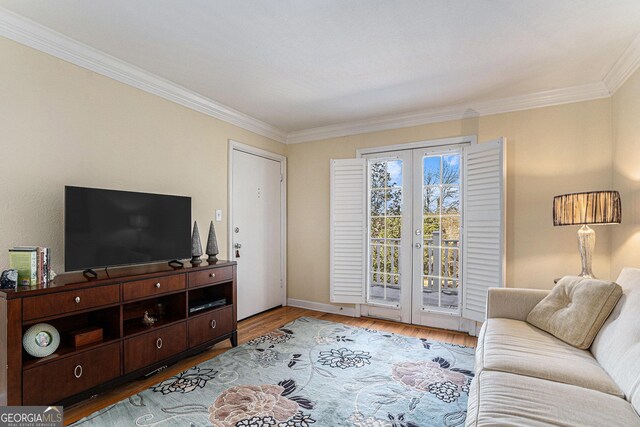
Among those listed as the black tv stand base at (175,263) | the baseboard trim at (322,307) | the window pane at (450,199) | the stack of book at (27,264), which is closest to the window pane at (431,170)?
the window pane at (450,199)

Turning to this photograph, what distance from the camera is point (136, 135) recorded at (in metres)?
2.70

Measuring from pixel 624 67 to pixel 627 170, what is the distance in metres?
0.79

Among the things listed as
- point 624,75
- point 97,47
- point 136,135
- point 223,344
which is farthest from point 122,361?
point 624,75

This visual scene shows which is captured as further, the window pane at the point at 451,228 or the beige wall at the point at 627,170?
the window pane at the point at 451,228

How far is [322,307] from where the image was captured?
423cm

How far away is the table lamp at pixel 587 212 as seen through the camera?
2.35 metres

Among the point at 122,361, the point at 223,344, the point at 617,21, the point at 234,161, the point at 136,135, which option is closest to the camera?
the point at 617,21

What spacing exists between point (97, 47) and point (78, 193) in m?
1.10

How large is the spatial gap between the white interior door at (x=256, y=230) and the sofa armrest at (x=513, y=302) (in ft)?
8.65

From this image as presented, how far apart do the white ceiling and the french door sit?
2.65 ft

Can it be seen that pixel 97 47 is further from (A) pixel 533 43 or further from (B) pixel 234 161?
(A) pixel 533 43

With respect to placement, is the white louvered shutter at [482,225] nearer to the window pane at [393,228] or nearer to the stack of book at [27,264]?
the window pane at [393,228]

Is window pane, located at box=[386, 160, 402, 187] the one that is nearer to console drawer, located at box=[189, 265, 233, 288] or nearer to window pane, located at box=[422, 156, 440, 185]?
window pane, located at box=[422, 156, 440, 185]

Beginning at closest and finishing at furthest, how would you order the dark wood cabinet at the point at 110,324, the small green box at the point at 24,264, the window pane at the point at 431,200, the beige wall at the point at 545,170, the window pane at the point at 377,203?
the dark wood cabinet at the point at 110,324 < the small green box at the point at 24,264 < the beige wall at the point at 545,170 < the window pane at the point at 431,200 < the window pane at the point at 377,203
